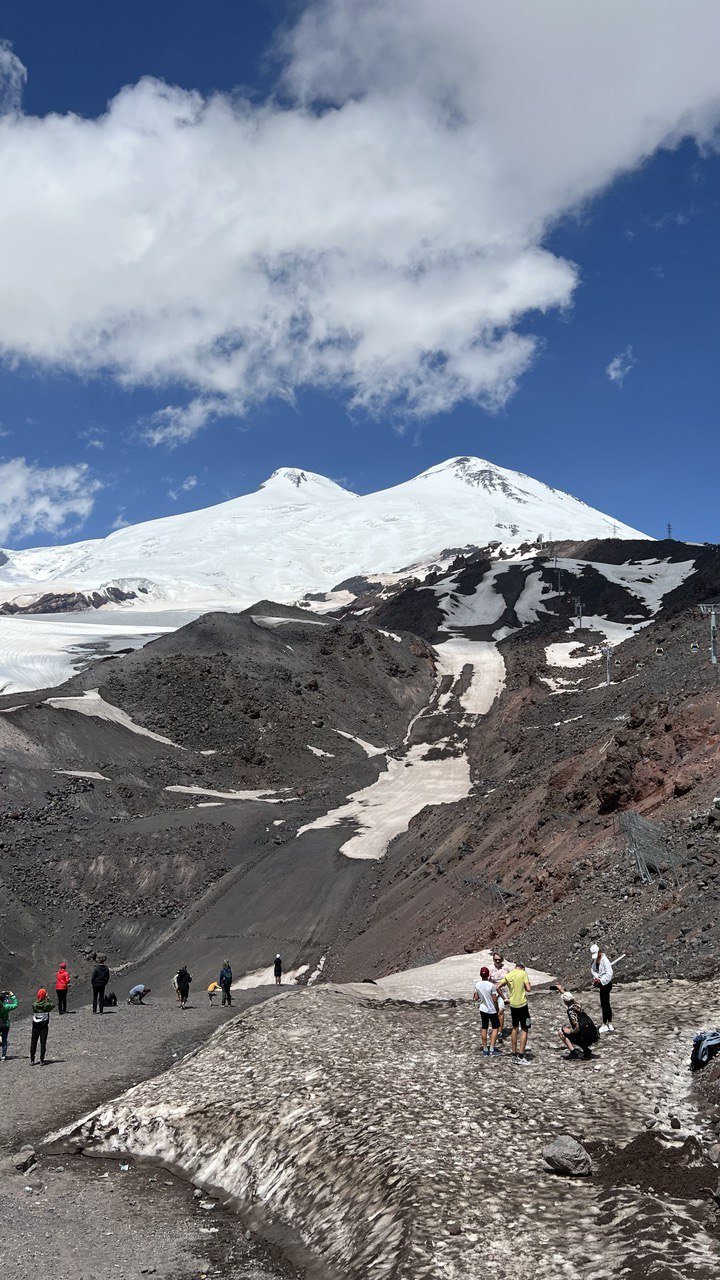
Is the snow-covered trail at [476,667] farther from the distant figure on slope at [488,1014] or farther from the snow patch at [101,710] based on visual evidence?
the distant figure on slope at [488,1014]

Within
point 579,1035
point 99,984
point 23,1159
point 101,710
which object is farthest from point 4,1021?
point 101,710

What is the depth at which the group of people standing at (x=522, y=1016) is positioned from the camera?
42.9 ft

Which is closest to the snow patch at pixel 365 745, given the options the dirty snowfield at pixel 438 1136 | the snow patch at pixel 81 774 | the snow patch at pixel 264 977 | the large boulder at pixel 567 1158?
the snow patch at pixel 81 774

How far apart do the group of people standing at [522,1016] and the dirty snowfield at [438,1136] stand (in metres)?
0.23

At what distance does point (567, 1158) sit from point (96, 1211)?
5.63 meters

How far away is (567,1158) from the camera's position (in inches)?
373

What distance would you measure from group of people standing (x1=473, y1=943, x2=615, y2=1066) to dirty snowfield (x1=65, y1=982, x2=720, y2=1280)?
0.76 feet

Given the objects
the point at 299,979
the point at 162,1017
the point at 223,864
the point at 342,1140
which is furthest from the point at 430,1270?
the point at 223,864

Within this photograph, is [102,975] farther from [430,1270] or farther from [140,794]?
[140,794]

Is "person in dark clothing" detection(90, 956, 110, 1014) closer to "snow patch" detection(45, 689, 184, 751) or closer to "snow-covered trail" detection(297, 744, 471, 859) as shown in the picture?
"snow-covered trail" detection(297, 744, 471, 859)

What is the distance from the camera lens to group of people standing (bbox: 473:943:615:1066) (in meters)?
13.1

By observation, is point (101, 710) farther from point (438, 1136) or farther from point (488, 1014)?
point (438, 1136)

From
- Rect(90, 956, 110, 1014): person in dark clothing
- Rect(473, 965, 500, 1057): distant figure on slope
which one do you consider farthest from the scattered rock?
Rect(90, 956, 110, 1014): person in dark clothing

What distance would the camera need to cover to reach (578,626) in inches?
4321
